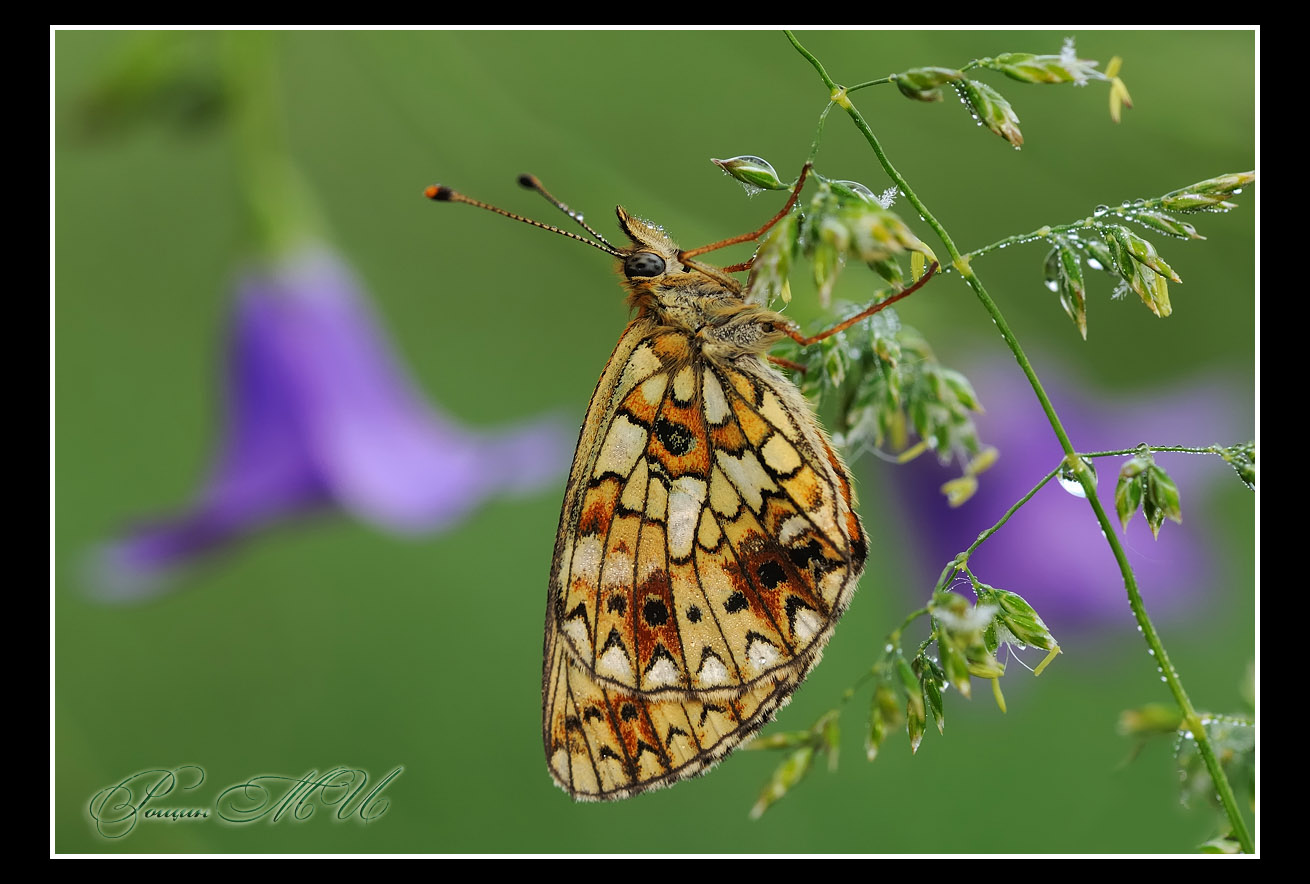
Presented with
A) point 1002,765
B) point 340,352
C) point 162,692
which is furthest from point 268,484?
point 1002,765

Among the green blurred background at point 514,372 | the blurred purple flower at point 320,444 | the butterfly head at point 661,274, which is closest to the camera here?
the butterfly head at point 661,274

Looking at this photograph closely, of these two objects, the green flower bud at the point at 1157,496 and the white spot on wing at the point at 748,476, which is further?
the white spot on wing at the point at 748,476

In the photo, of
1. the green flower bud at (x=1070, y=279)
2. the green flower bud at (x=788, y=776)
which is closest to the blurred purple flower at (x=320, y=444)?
the green flower bud at (x=788, y=776)

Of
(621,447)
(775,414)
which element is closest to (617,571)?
(621,447)

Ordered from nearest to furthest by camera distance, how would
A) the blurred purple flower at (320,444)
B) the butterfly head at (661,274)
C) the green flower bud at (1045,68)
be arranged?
the green flower bud at (1045,68) → the butterfly head at (661,274) → the blurred purple flower at (320,444)

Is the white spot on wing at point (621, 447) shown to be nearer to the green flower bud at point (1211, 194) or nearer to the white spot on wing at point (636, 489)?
the white spot on wing at point (636, 489)

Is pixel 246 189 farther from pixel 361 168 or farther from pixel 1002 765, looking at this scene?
pixel 1002 765

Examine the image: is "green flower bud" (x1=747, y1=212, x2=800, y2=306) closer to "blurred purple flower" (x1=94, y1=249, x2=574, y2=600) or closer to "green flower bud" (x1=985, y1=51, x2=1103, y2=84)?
"green flower bud" (x1=985, y1=51, x2=1103, y2=84)
